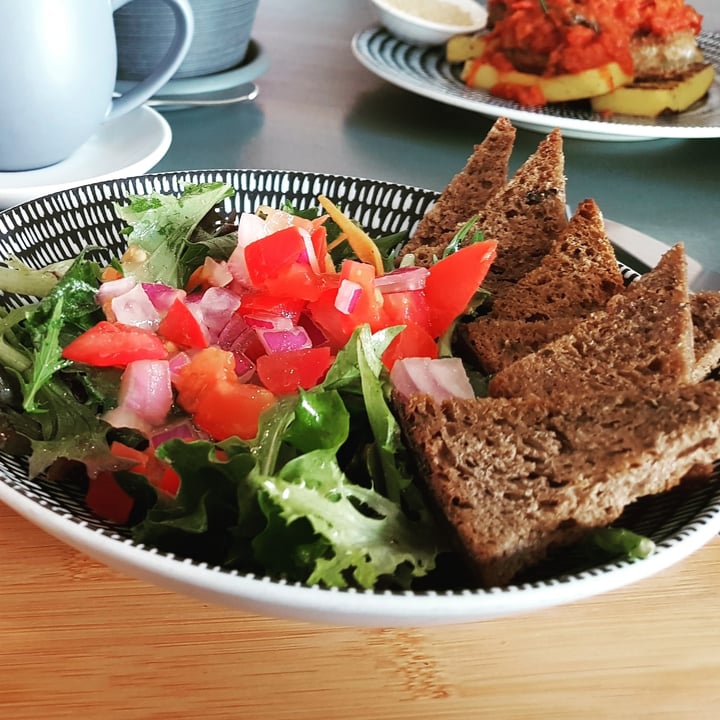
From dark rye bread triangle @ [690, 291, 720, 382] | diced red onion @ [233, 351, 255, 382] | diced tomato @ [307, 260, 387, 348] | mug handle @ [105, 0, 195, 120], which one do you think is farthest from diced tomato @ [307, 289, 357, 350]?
mug handle @ [105, 0, 195, 120]

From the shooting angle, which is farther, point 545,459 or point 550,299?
point 550,299

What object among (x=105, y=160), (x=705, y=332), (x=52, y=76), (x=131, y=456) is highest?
(x=705, y=332)

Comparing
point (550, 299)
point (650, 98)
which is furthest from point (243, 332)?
point (650, 98)

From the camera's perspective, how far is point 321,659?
2.96 feet

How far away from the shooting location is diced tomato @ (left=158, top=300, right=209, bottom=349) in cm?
113

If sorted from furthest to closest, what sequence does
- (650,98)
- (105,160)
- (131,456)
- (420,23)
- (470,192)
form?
(420,23) → (650,98) → (105,160) → (470,192) → (131,456)

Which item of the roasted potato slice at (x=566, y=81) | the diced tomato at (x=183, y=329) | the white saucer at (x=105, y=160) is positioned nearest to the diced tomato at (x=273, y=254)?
the diced tomato at (x=183, y=329)

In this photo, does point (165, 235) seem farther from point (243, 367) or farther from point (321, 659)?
point (321, 659)

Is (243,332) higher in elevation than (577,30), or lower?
lower

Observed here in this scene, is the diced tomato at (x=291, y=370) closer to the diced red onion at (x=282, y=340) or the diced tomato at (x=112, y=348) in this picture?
the diced red onion at (x=282, y=340)

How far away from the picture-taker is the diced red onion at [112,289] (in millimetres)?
1194

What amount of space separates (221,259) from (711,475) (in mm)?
830

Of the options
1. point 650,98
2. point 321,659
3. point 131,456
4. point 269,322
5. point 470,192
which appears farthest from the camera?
point 650,98

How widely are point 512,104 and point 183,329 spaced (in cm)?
155
